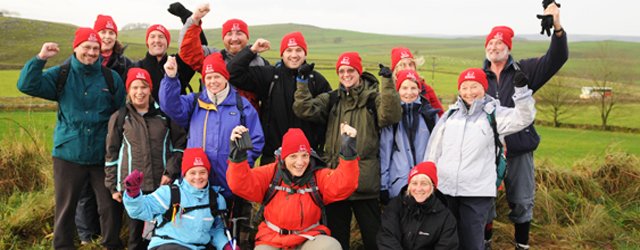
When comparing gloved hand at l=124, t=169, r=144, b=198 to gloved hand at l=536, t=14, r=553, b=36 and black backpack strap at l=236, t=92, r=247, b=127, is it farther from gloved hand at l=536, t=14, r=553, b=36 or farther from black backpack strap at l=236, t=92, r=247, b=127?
gloved hand at l=536, t=14, r=553, b=36

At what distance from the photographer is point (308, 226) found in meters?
4.88

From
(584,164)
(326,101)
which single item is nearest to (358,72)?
(326,101)

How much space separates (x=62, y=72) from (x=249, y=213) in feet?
8.11

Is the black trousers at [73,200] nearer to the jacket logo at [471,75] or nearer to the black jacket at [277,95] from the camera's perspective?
the black jacket at [277,95]

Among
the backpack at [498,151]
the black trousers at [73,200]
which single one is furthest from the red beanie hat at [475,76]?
the black trousers at [73,200]

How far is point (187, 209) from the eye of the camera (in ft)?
16.2

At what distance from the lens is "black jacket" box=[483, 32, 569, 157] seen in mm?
5436

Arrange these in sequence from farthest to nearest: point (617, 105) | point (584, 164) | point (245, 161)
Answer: point (617, 105), point (584, 164), point (245, 161)

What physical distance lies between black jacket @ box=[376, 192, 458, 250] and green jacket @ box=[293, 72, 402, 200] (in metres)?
0.41

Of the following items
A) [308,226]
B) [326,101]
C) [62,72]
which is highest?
[62,72]

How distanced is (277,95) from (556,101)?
4082 cm

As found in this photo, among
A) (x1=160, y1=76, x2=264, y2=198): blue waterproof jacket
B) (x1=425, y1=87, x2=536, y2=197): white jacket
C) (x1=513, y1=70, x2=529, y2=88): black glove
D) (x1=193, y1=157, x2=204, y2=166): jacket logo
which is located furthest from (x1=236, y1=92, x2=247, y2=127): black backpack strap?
(x1=513, y1=70, x2=529, y2=88): black glove

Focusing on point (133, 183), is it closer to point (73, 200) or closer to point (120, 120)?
point (120, 120)

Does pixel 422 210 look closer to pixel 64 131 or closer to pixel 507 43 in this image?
pixel 507 43
